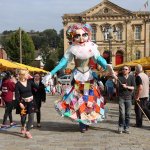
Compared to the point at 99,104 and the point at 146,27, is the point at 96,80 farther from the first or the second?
the point at 146,27

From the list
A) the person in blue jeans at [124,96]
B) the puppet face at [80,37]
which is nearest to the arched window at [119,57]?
the puppet face at [80,37]

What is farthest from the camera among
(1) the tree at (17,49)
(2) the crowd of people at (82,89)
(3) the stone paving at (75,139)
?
(1) the tree at (17,49)

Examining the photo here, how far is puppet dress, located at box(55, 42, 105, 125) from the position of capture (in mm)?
9766

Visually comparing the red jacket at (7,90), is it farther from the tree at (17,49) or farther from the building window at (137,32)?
the tree at (17,49)

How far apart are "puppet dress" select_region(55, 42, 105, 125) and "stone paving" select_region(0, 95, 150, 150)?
1.44ft

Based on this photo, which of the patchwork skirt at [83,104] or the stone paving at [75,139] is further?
the patchwork skirt at [83,104]

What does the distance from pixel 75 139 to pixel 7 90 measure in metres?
3.37

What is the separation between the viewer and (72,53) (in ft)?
33.0

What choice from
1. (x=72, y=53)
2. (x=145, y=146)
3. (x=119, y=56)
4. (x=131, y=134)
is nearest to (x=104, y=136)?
(x=131, y=134)

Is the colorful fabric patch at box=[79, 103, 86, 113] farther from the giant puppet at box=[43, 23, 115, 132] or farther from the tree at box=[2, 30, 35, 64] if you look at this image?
the tree at box=[2, 30, 35, 64]

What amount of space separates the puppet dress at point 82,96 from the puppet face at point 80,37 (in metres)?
0.14

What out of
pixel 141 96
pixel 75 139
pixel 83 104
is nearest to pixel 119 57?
pixel 141 96

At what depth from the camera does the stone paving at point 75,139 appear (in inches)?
320

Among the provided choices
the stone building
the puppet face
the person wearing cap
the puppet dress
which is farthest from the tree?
the puppet dress
